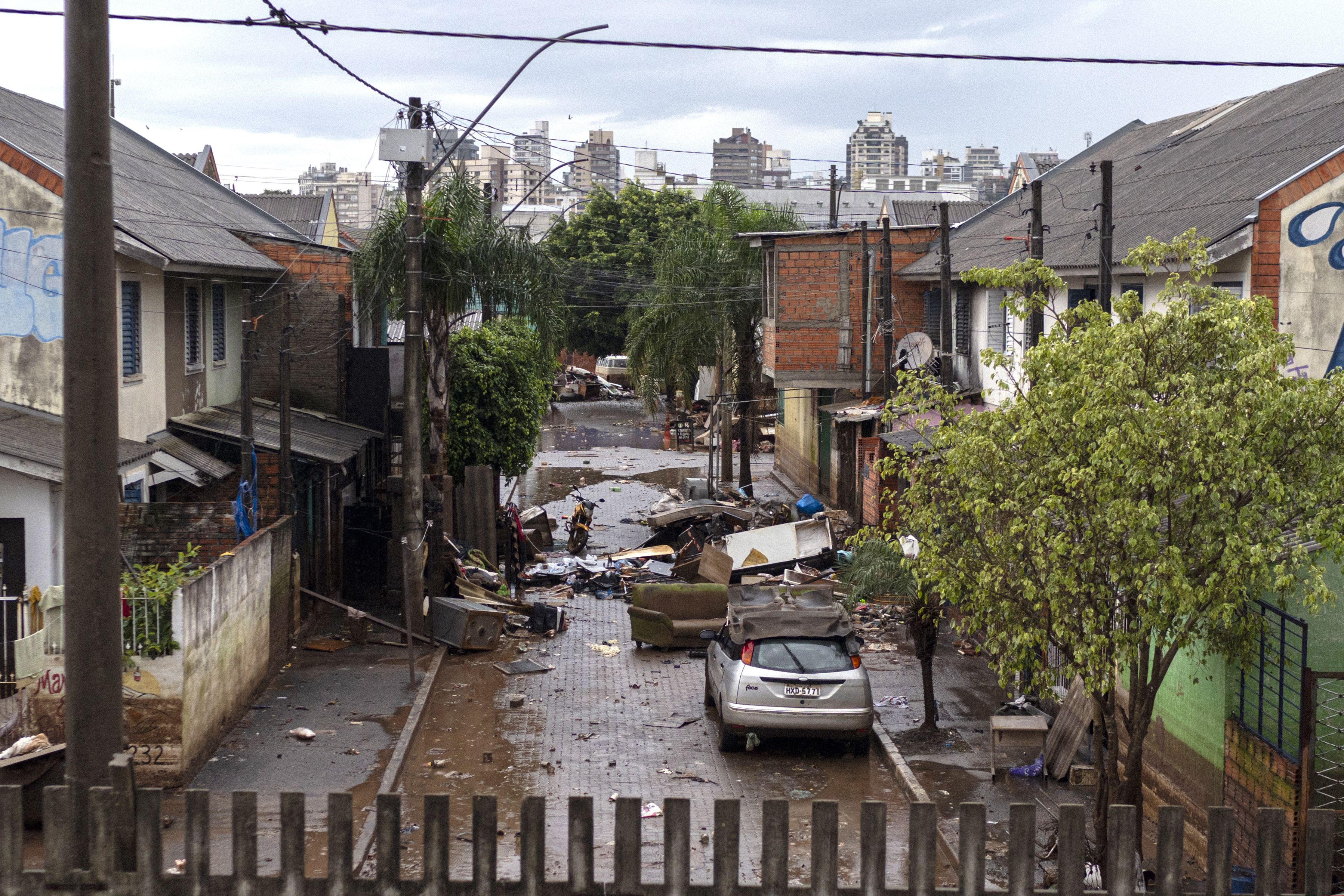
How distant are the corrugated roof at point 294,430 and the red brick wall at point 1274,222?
13023 mm

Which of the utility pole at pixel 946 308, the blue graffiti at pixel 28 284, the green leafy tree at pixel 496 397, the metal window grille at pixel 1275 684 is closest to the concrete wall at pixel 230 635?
the blue graffiti at pixel 28 284

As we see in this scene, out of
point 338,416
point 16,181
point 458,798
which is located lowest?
point 458,798

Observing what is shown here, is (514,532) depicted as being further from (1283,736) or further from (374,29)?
(1283,736)

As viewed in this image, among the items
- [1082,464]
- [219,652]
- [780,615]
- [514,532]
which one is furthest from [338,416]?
[1082,464]

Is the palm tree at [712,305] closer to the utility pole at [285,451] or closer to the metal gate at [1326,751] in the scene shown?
the utility pole at [285,451]

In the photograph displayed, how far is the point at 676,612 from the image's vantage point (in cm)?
2053

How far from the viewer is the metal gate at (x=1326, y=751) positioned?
352 inches

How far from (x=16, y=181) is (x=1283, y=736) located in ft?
48.9

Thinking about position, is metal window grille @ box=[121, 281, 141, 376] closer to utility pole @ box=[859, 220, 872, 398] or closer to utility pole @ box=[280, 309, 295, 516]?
utility pole @ box=[280, 309, 295, 516]

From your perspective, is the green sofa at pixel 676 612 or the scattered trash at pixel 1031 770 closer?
the scattered trash at pixel 1031 770

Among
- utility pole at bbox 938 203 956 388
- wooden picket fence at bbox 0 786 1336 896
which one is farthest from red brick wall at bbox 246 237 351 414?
wooden picket fence at bbox 0 786 1336 896

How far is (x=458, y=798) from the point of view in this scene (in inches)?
507

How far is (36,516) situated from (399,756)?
478 cm

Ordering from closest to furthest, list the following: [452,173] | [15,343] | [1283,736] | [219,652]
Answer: [1283,736] → [219,652] → [15,343] → [452,173]
